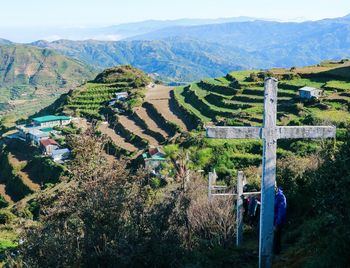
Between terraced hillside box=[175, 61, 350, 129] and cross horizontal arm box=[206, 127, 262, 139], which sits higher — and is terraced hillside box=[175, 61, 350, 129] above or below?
below

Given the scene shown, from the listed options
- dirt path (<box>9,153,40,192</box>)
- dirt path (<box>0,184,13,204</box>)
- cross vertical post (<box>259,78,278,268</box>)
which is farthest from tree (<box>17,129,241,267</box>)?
dirt path (<box>0,184,13,204</box>)

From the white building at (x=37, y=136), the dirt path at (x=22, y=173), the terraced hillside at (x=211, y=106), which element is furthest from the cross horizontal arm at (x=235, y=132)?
the white building at (x=37, y=136)

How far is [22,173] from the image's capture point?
5006 cm

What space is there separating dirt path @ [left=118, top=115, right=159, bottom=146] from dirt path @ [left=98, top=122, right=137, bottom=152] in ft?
5.50

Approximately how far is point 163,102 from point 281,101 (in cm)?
2275

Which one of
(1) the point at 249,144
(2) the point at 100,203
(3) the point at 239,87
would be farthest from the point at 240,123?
(2) the point at 100,203

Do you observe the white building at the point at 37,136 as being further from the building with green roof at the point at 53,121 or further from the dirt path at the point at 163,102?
the dirt path at the point at 163,102

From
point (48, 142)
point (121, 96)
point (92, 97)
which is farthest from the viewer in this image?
point (92, 97)

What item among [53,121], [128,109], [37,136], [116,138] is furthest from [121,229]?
[53,121]

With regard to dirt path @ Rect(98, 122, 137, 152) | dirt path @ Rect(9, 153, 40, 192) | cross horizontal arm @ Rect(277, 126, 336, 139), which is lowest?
dirt path @ Rect(9, 153, 40, 192)

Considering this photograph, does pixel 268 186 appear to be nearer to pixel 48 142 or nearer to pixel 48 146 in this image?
pixel 48 146

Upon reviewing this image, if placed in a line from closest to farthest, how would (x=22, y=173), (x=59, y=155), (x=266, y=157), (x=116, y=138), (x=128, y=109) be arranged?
(x=266, y=157) → (x=22, y=173) → (x=59, y=155) → (x=116, y=138) → (x=128, y=109)

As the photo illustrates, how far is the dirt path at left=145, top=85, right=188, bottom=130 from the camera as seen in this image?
50669 millimetres

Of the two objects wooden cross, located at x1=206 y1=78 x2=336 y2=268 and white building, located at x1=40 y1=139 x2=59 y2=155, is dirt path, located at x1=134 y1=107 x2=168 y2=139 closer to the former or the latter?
white building, located at x1=40 y1=139 x2=59 y2=155
